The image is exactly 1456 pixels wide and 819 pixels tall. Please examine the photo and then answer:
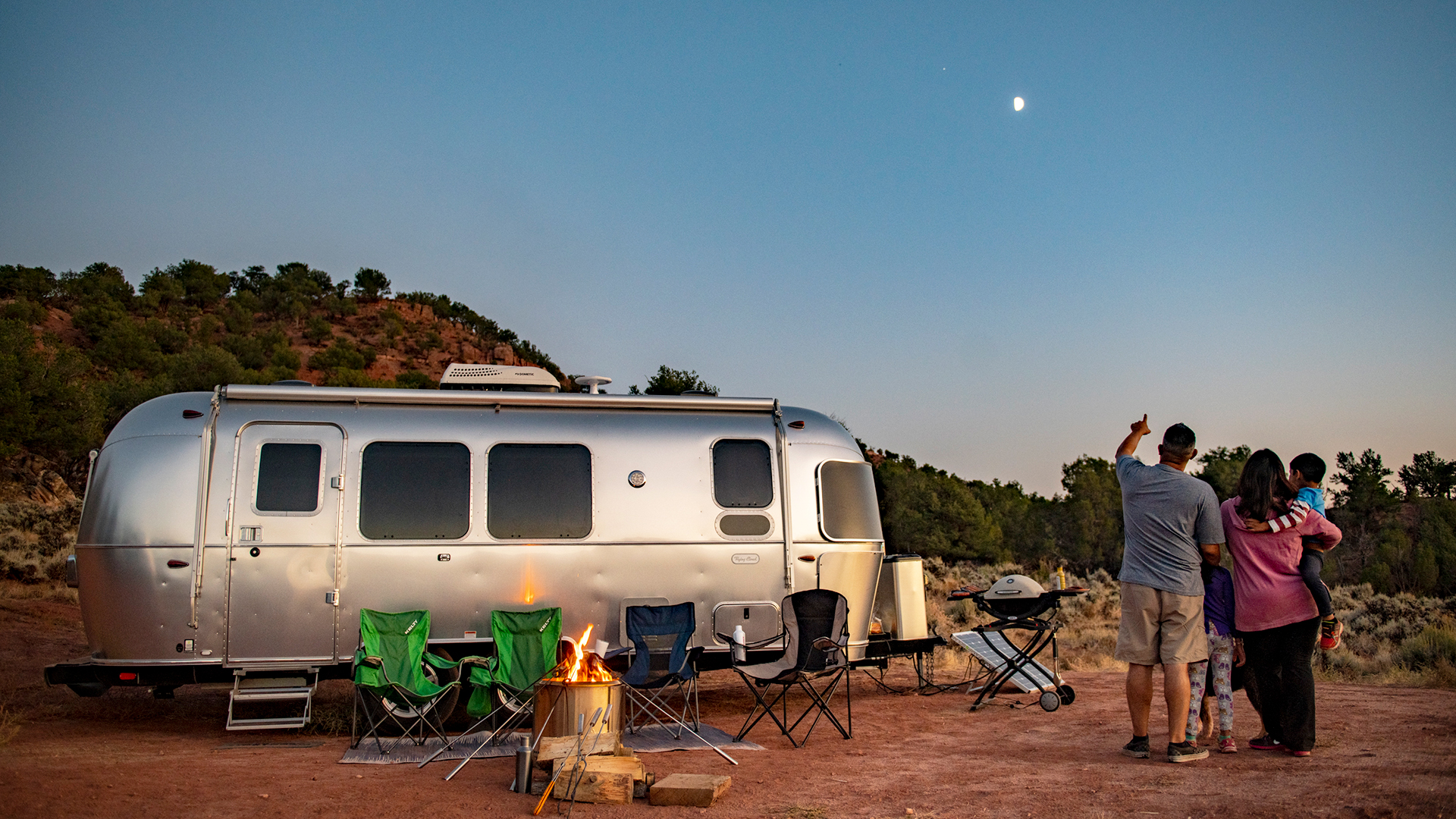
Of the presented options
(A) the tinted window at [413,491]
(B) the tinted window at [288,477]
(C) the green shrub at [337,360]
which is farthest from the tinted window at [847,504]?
(C) the green shrub at [337,360]

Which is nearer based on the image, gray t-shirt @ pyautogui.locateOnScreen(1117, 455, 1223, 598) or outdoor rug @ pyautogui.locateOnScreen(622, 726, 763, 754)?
gray t-shirt @ pyautogui.locateOnScreen(1117, 455, 1223, 598)

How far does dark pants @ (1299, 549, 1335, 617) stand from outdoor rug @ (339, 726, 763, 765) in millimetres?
3280

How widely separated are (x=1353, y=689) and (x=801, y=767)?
209 inches

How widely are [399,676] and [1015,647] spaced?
4776 millimetres

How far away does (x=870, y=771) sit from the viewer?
225 inches

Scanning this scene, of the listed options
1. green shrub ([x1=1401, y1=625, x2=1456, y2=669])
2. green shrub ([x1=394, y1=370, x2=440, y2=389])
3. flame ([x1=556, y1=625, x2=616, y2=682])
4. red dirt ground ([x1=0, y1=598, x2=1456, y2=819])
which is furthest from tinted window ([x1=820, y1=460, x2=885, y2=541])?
green shrub ([x1=394, y1=370, x2=440, y2=389])

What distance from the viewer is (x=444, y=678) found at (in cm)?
717

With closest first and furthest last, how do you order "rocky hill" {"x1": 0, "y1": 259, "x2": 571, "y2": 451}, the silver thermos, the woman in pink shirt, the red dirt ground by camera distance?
the red dirt ground → the silver thermos → the woman in pink shirt → "rocky hill" {"x1": 0, "y1": 259, "x2": 571, "y2": 451}

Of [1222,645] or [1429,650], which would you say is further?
[1429,650]

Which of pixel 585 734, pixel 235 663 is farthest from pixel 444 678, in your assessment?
pixel 585 734

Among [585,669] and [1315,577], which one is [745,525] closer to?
[585,669]

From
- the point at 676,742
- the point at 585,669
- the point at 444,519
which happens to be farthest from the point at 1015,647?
the point at 444,519

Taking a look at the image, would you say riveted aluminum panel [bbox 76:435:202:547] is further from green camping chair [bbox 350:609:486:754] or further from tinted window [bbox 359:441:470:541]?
green camping chair [bbox 350:609:486:754]

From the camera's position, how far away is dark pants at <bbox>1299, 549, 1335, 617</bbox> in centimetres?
535
